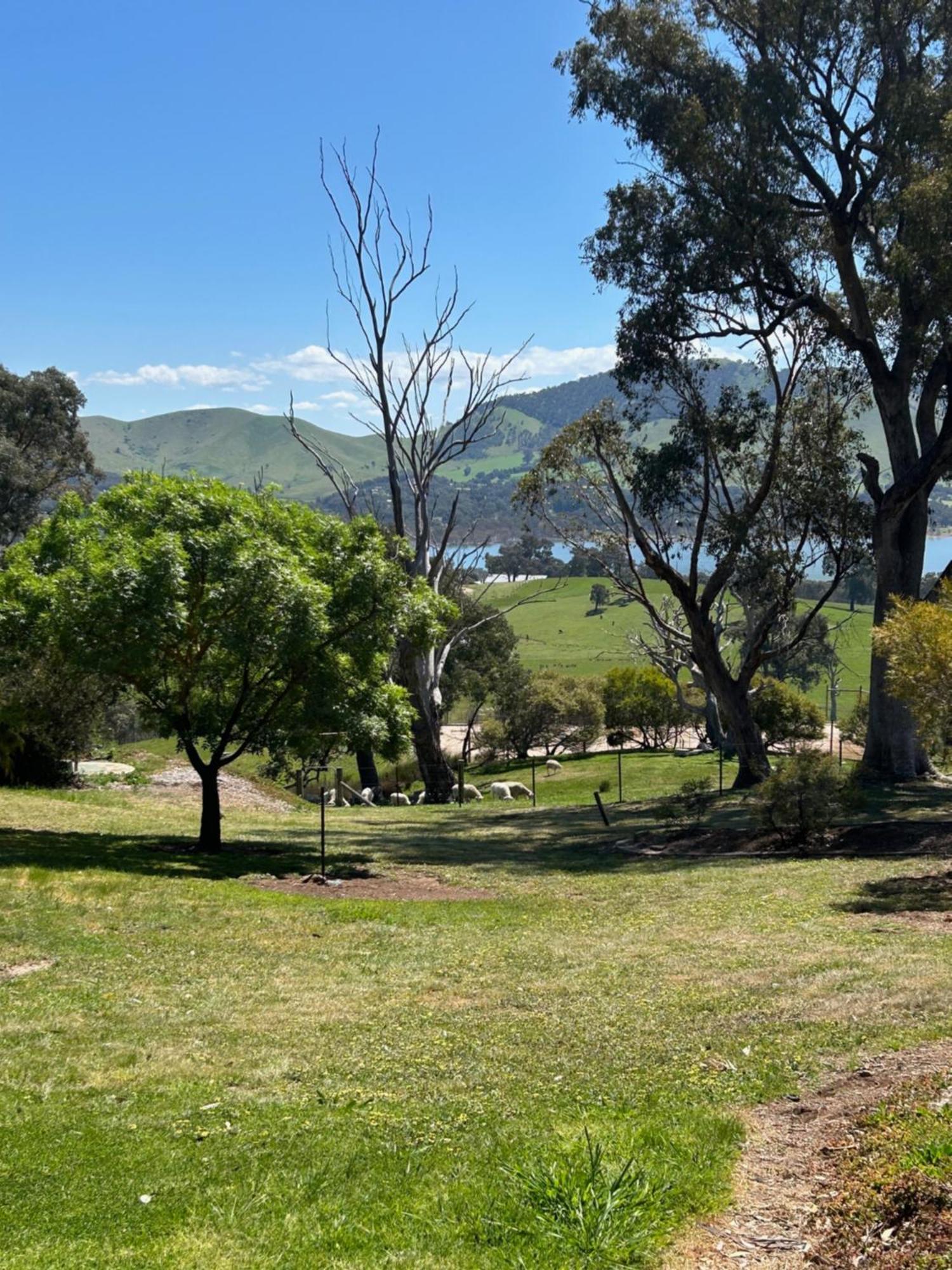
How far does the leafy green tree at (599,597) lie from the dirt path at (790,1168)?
145 meters

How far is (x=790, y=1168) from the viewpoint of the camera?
582 cm

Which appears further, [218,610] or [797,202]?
[797,202]

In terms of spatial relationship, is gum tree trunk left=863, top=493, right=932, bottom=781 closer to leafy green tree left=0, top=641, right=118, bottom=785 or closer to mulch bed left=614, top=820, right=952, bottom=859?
mulch bed left=614, top=820, right=952, bottom=859

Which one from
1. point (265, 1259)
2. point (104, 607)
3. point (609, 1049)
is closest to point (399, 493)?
point (104, 607)

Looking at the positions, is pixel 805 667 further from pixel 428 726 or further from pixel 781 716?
pixel 428 726

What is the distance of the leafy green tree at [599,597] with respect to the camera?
6147 inches

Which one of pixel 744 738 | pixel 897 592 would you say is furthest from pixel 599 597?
pixel 897 592

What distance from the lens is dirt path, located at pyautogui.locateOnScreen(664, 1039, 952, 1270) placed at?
4.85 metres

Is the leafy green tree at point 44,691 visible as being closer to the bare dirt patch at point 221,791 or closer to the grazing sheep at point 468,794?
the bare dirt patch at point 221,791

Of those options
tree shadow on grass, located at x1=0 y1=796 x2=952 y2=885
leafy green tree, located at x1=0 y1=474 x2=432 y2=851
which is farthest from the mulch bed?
leafy green tree, located at x1=0 y1=474 x2=432 y2=851

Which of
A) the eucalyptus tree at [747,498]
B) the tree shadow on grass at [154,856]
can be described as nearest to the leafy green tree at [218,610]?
the tree shadow on grass at [154,856]

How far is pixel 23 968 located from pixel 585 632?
5716 inches

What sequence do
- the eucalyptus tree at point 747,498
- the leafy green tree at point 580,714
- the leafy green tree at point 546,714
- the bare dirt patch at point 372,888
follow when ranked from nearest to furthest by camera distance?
the bare dirt patch at point 372,888
the eucalyptus tree at point 747,498
the leafy green tree at point 546,714
the leafy green tree at point 580,714

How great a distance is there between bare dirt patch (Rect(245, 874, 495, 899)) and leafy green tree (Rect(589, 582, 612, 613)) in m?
135
